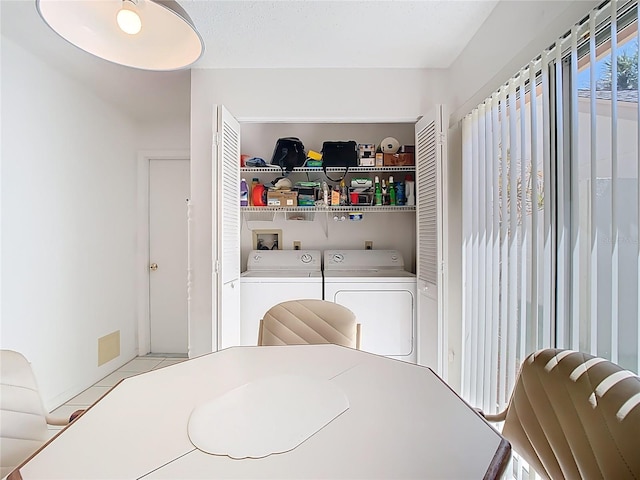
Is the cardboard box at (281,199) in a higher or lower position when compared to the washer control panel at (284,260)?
higher

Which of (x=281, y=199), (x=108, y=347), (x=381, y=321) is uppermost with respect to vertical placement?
(x=281, y=199)

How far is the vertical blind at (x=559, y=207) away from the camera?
112 centimetres

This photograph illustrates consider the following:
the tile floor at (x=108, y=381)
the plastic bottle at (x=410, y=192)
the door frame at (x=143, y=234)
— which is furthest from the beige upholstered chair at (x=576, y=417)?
the door frame at (x=143, y=234)

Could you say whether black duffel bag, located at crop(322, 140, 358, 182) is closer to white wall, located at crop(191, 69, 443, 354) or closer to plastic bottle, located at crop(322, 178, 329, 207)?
plastic bottle, located at crop(322, 178, 329, 207)

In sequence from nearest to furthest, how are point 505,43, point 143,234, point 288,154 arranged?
point 505,43, point 288,154, point 143,234

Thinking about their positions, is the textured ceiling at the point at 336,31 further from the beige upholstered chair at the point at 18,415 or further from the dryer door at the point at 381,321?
the beige upholstered chair at the point at 18,415

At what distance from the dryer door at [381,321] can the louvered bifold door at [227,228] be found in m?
0.80

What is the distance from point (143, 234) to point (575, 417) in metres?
3.80

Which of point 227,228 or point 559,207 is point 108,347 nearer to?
point 227,228

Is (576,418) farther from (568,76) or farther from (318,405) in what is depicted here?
(568,76)

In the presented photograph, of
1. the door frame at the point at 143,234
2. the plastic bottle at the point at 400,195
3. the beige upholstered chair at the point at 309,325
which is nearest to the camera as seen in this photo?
the beige upholstered chair at the point at 309,325

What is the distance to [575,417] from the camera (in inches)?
37.1

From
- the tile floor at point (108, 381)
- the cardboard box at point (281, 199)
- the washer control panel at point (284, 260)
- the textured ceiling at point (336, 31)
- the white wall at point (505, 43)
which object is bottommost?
the tile floor at point (108, 381)

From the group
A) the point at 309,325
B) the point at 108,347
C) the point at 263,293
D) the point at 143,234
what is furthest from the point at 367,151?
the point at 108,347
